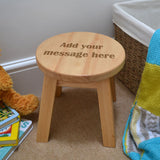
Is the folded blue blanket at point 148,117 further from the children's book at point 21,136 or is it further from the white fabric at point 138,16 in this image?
the children's book at point 21,136

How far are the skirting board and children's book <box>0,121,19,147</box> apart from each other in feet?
0.82

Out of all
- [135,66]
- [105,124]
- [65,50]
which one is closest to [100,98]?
[105,124]

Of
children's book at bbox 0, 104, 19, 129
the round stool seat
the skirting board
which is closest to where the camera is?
the round stool seat

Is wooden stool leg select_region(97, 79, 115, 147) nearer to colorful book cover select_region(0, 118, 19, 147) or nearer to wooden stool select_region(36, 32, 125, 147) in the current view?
wooden stool select_region(36, 32, 125, 147)

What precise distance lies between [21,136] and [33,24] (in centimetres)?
46

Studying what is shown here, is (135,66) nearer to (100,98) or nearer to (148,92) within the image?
(148,92)

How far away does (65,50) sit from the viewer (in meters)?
0.71

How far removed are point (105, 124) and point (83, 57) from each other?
0.24m

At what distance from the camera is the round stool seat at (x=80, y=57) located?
0.60m

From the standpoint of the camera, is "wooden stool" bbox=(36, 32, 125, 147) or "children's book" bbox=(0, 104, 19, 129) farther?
"children's book" bbox=(0, 104, 19, 129)

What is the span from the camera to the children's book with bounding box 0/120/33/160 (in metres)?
0.69

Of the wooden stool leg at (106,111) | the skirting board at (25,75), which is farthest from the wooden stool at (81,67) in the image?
the skirting board at (25,75)

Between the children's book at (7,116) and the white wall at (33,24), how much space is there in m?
0.17

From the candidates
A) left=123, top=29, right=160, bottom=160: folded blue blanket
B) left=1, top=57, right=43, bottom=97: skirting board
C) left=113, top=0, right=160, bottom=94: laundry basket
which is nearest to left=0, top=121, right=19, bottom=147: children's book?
left=1, top=57, right=43, bottom=97: skirting board
